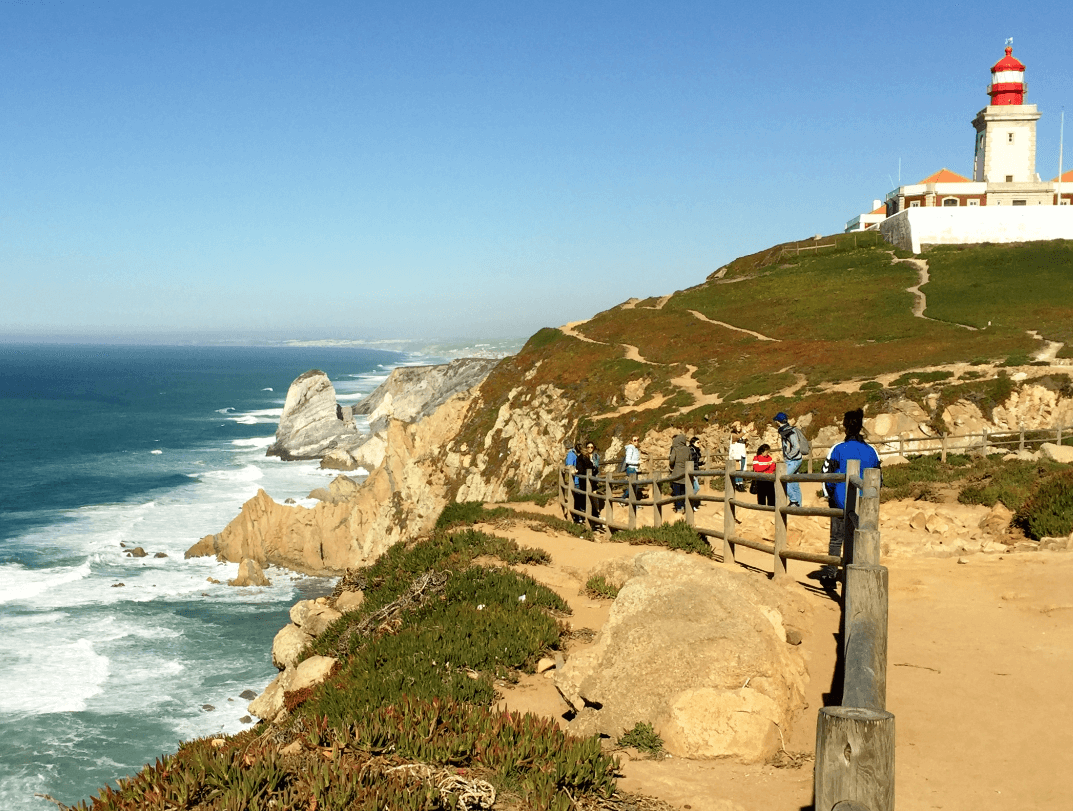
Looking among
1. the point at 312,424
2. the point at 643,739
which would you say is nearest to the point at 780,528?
the point at 643,739

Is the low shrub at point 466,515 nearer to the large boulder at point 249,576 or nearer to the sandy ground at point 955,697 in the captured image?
the sandy ground at point 955,697

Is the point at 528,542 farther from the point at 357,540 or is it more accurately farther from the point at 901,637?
the point at 357,540

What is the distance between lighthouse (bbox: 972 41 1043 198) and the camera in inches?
2995

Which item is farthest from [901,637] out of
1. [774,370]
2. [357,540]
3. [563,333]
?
[563,333]

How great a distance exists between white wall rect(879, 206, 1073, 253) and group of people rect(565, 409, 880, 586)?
2371 inches

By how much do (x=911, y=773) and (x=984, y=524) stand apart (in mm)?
11106

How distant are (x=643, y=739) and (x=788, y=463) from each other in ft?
34.1

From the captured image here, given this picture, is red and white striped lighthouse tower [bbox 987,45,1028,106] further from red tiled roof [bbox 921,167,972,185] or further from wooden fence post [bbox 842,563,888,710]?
wooden fence post [bbox 842,563,888,710]

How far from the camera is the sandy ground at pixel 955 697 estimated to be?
5.48m

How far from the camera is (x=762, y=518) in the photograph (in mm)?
17516

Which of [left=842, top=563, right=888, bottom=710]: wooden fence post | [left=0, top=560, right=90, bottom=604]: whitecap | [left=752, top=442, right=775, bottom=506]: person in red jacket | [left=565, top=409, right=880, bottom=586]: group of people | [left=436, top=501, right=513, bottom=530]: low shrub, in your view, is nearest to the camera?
[left=842, top=563, right=888, bottom=710]: wooden fence post

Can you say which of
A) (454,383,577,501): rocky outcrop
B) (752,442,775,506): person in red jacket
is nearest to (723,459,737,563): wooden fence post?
(752,442,775,506): person in red jacket

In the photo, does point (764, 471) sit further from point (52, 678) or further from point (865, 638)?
point (52, 678)

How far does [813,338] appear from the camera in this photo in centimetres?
5578
